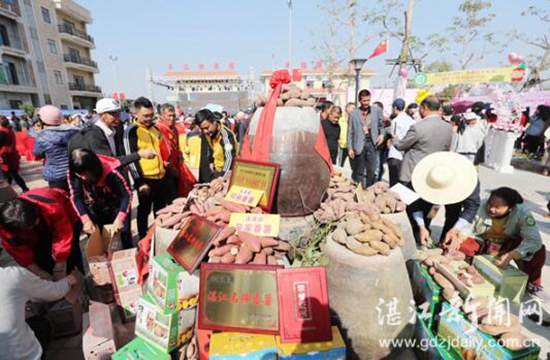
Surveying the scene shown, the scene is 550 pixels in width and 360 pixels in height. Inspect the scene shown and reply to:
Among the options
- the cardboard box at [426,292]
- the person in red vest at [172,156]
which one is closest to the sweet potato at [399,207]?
the cardboard box at [426,292]

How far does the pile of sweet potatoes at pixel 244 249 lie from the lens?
7.68ft

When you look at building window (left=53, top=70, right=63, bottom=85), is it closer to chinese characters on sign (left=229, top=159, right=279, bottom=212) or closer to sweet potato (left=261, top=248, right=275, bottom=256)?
chinese characters on sign (left=229, top=159, right=279, bottom=212)

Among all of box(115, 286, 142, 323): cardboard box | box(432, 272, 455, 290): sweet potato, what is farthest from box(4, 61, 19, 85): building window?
box(432, 272, 455, 290): sweet potato

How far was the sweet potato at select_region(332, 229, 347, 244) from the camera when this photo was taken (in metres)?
2.47

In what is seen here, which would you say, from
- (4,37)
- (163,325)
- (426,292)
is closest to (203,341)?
(163,325)

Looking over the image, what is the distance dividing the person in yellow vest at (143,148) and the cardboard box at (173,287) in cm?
149

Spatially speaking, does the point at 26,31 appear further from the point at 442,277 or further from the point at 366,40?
the point at 442,277

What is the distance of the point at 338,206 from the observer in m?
3.10

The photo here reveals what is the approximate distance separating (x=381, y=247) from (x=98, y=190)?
9.32 feet

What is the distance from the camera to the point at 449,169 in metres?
3.01

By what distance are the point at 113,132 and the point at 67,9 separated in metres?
37.2

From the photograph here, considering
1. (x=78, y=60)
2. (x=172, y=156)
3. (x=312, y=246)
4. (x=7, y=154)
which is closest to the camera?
(x=312, y=246)

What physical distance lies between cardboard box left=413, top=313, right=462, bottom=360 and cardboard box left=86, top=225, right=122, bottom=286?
114 inches

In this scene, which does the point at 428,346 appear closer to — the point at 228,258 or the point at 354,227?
the point at 354,227
